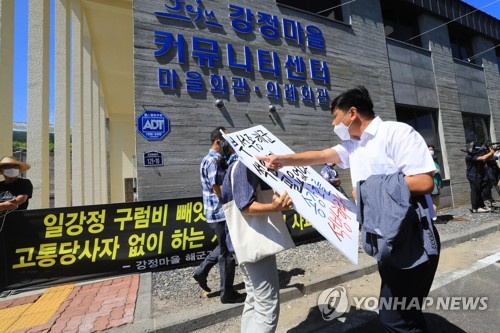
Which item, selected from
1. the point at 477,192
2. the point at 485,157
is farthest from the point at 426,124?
the point at 477,192

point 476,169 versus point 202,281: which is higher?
point 476,169

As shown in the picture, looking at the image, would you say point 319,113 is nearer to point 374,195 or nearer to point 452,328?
point 452,328

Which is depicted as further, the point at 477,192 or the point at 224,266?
the point at 477,192

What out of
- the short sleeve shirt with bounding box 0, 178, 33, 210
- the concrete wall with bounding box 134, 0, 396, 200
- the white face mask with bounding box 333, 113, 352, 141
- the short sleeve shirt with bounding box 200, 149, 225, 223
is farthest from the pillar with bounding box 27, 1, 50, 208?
→ the white face mask with bounding box 333, 113, 352, 141

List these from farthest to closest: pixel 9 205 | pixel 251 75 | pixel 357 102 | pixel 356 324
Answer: pixel 251 75 → pixel 9 205 → pixel 356 324 → pixel 357 102

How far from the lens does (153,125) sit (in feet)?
17.9

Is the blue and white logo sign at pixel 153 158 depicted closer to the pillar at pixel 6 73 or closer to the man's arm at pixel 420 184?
the pillar at pixel 6 73

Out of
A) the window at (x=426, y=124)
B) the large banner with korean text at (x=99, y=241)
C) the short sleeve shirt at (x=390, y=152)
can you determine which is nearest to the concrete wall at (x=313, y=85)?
the window at (x=426, y=124)

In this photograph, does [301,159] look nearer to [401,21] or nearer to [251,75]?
[251,75]

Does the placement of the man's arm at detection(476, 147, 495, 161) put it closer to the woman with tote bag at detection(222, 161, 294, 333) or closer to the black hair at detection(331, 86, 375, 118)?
the black hair at detection(331, 86, 375, 118)

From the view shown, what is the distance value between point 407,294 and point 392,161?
732 millimetres

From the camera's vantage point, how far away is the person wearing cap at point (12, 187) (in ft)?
12.6

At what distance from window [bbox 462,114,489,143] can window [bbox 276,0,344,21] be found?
709 cm

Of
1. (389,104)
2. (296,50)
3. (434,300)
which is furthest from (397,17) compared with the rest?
(434,300)
